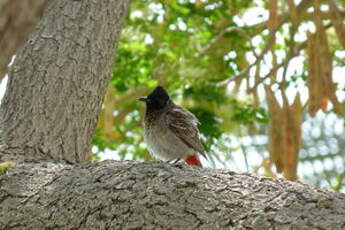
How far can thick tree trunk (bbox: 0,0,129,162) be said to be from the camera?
119 inches

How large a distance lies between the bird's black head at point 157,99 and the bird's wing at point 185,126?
129mm

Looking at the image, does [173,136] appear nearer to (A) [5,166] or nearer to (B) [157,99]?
(B) [157,99]

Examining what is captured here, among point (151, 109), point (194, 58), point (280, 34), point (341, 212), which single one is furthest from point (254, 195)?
point (280, 34)

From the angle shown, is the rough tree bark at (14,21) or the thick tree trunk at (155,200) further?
the thick tree trunk at (155,200)

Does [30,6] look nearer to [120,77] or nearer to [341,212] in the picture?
[341,212]

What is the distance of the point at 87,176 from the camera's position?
2607 millimetres

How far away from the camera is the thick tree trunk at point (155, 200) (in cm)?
214

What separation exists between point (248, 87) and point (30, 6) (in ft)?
17.9

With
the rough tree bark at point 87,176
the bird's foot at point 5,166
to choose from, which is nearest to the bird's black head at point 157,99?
the rough tree bark at point 87,176

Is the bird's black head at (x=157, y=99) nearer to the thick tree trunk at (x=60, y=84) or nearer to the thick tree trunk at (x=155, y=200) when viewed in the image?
the thick tree trunk at (x=60, y=84)

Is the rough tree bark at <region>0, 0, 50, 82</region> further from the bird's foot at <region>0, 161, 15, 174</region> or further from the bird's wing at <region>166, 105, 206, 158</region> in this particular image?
the bird's wing at <region>166, 105, 206, 158</region>

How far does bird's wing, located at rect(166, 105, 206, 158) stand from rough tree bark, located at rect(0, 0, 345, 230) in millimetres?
1811

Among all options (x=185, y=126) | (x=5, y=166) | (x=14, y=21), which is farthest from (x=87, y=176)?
(x=185, y=126)

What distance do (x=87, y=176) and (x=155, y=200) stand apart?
0.37 metres
